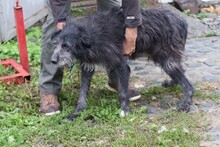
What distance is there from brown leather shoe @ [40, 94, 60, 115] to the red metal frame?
2.36 ft

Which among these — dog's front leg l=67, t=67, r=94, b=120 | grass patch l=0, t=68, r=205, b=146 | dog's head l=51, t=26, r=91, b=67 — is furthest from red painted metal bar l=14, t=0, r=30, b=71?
dog's head l=51, t=26, r=91, b=67

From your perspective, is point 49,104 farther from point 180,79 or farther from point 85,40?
point 180,79

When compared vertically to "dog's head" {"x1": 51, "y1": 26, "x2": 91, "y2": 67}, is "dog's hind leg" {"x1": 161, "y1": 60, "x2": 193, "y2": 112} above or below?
below

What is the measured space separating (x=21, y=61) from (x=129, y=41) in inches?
72.6

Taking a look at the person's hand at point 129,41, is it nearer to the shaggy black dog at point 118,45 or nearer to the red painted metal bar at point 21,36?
the shaggy black dog at point 118,45

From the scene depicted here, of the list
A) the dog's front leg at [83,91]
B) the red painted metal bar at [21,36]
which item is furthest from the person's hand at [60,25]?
the red painted metal bar at [21,36]

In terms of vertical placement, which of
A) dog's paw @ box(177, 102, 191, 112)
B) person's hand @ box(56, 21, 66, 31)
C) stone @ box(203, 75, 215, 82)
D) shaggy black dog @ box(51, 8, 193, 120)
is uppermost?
person's hand @ box(56, 21, 66, 31)

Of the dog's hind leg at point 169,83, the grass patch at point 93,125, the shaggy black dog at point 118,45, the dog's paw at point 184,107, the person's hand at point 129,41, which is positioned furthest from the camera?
the dog's hind leg at point 169,83

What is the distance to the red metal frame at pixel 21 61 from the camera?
495cm

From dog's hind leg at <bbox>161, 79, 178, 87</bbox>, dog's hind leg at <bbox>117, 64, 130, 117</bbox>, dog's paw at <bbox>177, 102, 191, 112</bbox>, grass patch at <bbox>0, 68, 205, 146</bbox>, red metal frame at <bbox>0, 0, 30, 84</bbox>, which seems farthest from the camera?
red metal frame at <bbox>0, 0, 30, 84</bbox>

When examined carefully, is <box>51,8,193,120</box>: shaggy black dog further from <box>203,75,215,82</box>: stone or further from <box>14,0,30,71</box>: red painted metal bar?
<box>14,0,30,71</box>: red painted metal bar

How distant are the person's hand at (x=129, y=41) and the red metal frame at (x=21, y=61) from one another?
152cm

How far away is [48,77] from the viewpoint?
4340 millimetres

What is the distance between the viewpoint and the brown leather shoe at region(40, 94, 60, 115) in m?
4.19
